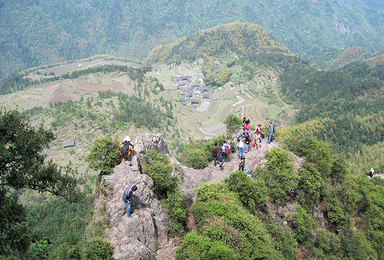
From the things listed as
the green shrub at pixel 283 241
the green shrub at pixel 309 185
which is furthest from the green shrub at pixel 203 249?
the green shrub at pixel 309 185

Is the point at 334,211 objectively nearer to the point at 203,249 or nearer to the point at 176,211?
the point at 176,211

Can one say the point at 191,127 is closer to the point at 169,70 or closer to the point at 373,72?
the point at 169,70

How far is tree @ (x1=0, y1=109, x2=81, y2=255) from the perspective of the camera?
46.6 ft

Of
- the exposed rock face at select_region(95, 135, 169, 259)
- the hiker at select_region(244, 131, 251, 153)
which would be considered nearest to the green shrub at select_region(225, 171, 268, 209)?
the exposed rock face at select_region(95, 135, 169, 259)

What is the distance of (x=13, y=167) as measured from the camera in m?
15.5

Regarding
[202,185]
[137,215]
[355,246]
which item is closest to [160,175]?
[202,185]

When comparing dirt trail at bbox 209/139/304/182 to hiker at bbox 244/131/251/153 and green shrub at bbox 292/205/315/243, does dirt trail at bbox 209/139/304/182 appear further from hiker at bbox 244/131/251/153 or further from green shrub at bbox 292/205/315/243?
green shrub at bbox 292/205/315/243

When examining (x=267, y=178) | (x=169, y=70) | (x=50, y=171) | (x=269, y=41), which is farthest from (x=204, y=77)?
(x=50, y=171)

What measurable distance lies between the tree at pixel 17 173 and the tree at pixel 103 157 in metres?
5.54

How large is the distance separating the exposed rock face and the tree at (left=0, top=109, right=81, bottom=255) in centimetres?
439

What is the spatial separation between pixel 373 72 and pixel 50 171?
15264 centimetres

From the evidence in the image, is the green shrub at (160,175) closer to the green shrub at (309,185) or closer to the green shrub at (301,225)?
the green shrub at (301,225)

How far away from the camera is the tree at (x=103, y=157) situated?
79.8 feet

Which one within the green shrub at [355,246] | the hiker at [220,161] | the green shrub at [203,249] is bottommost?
the green shrub at [355,246]
